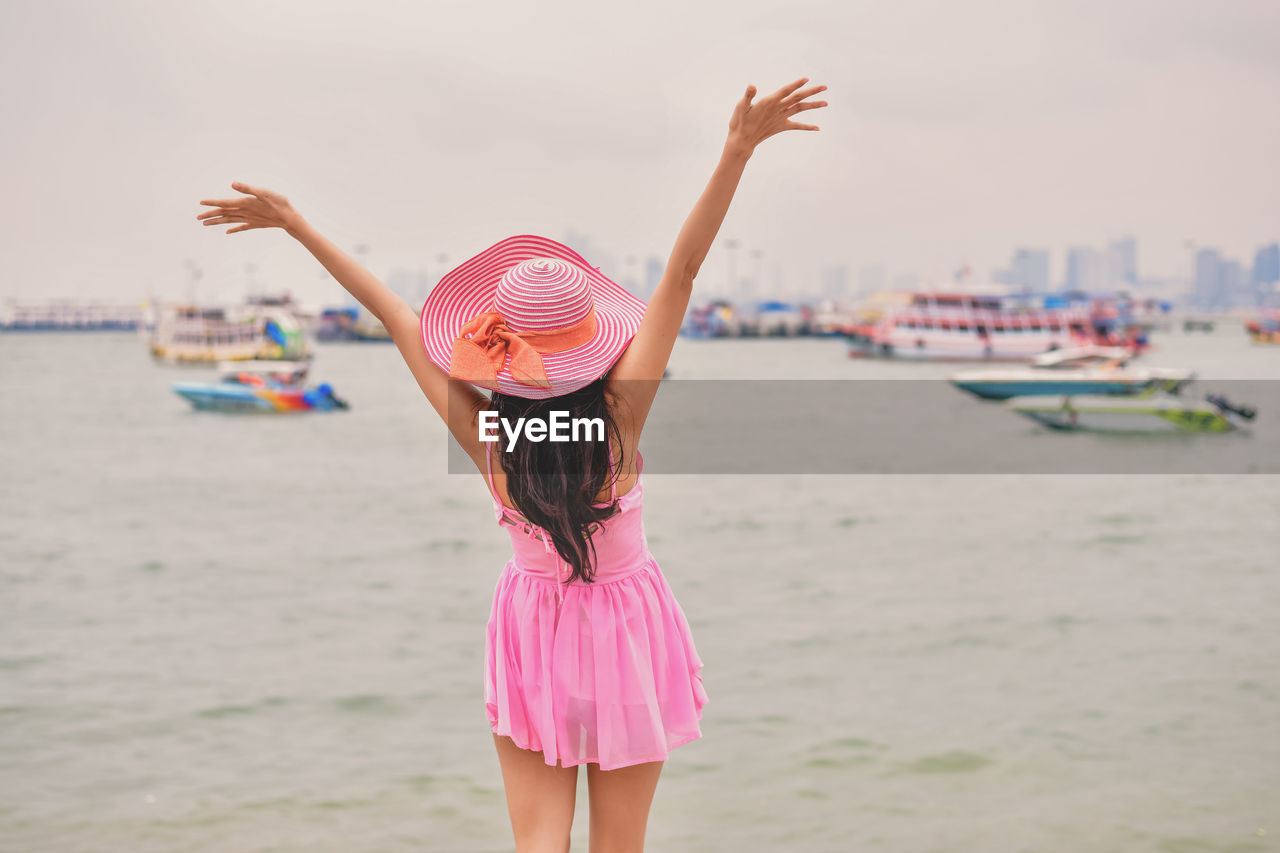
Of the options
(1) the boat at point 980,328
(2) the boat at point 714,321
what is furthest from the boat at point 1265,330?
(2) the boat at point 714,321

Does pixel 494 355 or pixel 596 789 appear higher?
pixel 494 355

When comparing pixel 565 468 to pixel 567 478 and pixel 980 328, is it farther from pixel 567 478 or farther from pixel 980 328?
pixel 980 328

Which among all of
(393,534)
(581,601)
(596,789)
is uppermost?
(581,601)

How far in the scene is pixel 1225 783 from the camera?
180 inches

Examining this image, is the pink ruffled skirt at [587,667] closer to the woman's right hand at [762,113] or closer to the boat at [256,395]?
the woman's right hand at [762,113]

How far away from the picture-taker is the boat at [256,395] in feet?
85.9

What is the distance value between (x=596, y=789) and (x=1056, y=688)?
15.0 feet

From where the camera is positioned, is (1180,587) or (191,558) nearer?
(1180,587)

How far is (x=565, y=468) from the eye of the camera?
1851 millimetres

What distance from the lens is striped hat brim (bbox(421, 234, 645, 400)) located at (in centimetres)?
180

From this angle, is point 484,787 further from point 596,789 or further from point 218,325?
point 218,325

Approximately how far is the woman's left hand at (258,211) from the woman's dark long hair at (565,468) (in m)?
0.54

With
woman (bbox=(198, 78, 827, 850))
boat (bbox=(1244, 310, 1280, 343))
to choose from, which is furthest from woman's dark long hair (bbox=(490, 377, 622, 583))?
boat (bbox=(1244, 310, 1280, 343))

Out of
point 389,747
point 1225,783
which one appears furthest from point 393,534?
point 1225,783
